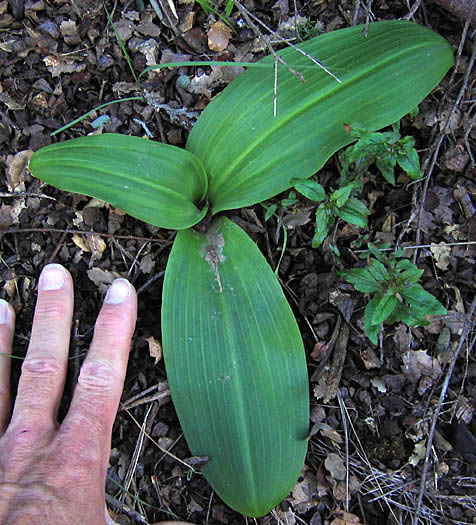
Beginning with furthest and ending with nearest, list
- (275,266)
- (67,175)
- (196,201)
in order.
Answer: (275,266) < (196,201) < (67,175)

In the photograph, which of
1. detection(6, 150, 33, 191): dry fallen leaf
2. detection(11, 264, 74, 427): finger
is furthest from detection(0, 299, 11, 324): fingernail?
detection(6, 150, 33, 191): dry fallen leaf

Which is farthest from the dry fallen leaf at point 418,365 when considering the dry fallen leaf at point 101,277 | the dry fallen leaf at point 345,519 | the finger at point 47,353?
the finger at point 47,353

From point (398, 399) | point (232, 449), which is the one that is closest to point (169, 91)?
point (232, 449)

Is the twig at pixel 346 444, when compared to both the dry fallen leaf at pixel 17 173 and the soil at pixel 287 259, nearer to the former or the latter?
the soil at pixel 287 259

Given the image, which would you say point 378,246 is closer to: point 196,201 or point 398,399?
point 398,399

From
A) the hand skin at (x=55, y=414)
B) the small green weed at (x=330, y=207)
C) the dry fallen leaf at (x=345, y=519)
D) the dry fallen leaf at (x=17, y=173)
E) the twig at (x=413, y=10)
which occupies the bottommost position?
the dry fallen leaf at (x=345, y=519)

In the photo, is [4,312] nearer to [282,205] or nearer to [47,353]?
[47,353]
